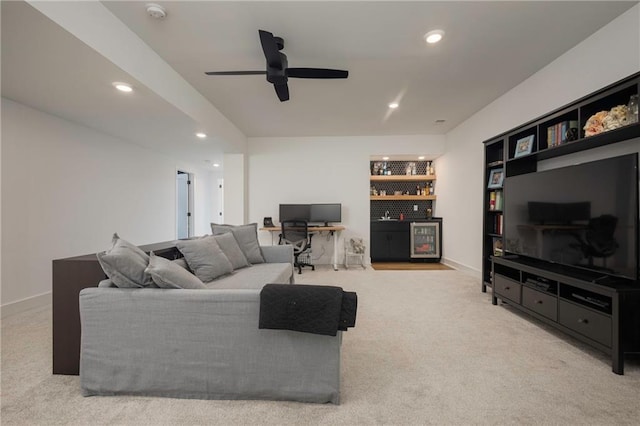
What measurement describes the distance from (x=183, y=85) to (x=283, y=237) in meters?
2.78

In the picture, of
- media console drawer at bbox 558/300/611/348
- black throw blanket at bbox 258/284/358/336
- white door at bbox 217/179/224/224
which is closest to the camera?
black throw blanket at bbox 258/284/358/336

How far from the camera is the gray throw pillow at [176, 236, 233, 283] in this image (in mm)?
2426

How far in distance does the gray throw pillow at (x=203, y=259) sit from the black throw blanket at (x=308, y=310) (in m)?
1.18

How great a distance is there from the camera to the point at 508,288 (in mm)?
2936

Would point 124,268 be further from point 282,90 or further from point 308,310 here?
point 282,90

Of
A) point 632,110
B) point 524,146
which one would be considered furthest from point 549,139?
point 632,110

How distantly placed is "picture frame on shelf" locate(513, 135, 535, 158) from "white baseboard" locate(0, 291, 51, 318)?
5521 mm

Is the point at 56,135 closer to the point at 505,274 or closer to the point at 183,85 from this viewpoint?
the point at 183,85

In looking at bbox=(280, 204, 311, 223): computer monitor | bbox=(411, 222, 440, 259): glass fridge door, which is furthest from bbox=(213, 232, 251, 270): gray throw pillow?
bbox=(411, 222, 440, 259): glass fridge door

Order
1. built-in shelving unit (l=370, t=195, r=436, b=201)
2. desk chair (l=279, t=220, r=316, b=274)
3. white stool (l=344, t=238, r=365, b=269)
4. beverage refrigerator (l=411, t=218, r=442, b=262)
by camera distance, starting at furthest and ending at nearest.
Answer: built-in shelving unit (l=370, t=195, r=436, b=201) → beverage refrigerator (l=411, t=218, r=442, b=262) → white stool (l=344, t=238, r=365, b=269) → desk chair (l=279, t=220, r=316, b=274)

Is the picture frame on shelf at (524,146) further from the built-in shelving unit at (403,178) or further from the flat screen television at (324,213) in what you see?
the flat screen television at (324,213)

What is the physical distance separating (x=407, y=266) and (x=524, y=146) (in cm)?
317

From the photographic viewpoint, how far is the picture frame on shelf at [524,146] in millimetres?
2934

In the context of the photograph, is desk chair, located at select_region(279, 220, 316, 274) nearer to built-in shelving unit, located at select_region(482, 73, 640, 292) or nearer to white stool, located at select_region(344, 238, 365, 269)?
white stool, located at select_region(344, 238, 365, 269)
